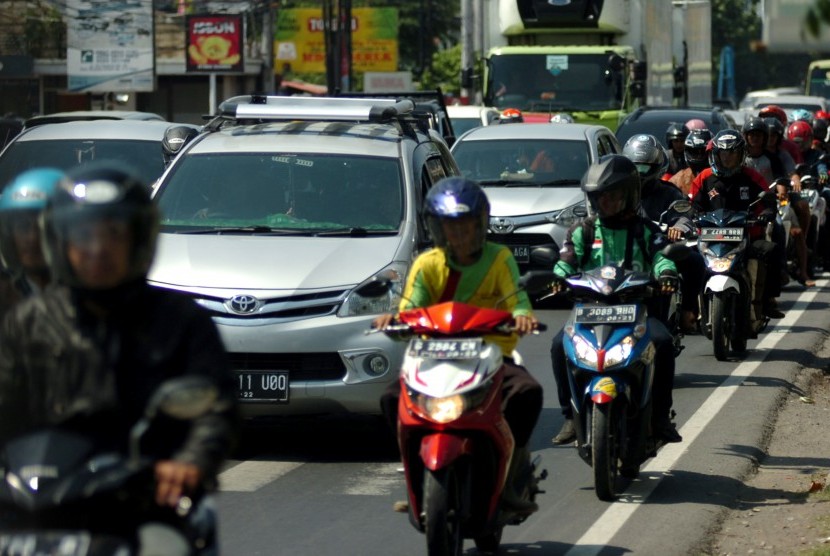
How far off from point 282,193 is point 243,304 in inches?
54.4

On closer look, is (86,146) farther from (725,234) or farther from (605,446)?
(605,446)

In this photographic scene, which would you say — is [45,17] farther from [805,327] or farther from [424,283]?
[424,283]

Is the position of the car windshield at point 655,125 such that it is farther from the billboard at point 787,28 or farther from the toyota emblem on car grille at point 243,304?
the billboard at point 787,28

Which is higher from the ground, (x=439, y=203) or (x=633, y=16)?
(x=633, y=16)

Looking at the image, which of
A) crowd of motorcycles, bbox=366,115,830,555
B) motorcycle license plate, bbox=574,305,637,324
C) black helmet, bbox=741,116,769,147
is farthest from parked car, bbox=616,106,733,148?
motorcycle license plate, bbox=574,305,637,324

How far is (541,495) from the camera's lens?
7988 millimetres

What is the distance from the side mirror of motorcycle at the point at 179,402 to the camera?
346 cm

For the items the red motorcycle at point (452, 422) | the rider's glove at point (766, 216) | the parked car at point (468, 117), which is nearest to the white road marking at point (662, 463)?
the red motorcycle at point (452, 422)

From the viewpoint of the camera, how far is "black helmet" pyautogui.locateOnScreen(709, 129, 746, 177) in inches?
481

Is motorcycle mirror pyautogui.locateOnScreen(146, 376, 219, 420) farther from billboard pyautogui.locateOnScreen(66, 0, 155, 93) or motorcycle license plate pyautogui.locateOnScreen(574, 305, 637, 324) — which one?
billboard pyautogui.locateOnScreen(66, 0, 155, 93)

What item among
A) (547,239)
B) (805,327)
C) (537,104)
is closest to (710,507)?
(805,327)

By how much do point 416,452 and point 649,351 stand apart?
211 cm

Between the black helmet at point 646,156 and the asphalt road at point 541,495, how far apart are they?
156cm

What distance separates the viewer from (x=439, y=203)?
6.21 metres
